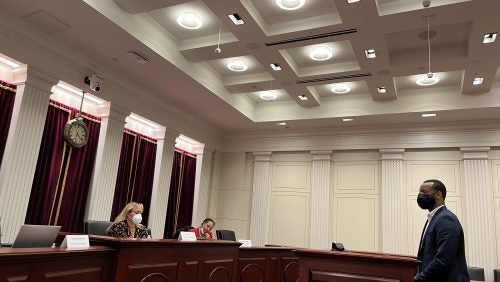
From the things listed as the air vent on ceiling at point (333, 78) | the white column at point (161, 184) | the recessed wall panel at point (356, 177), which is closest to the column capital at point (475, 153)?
the recessed wall panel at point (356, 177)

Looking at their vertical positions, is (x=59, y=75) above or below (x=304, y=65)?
below

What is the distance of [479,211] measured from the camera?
24.4 ft

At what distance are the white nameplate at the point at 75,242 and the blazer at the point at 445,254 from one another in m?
2.57

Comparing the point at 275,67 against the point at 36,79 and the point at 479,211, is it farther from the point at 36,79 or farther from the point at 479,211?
the point at 479,211

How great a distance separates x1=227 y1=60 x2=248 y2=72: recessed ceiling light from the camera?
22.9ft

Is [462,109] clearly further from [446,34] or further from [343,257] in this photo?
[343,257]

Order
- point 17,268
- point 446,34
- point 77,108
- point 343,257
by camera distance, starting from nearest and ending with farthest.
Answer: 1. point 17,268
2. point 343,257
3. point 446,34
4. point 77,108

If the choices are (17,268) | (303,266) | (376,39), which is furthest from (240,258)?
(376,39)

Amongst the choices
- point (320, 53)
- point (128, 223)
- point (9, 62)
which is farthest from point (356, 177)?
point (9, 62)

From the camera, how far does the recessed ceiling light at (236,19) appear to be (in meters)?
5.11

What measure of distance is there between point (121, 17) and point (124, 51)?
76 centimetres

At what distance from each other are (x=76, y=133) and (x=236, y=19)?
3.28 meters

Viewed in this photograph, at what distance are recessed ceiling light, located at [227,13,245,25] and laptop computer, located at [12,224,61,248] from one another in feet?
11.0

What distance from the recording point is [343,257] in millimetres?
3068
